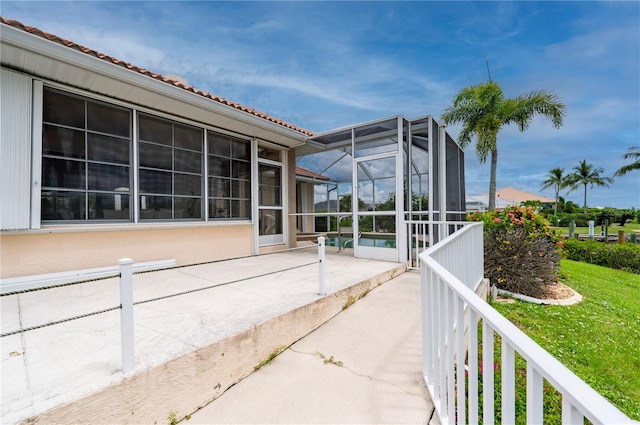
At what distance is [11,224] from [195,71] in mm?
8708

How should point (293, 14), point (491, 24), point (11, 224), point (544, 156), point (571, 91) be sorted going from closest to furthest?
point (11, 224) → point (293, 14) → point (491, 24) → point (571, 91) → point (544, 156)

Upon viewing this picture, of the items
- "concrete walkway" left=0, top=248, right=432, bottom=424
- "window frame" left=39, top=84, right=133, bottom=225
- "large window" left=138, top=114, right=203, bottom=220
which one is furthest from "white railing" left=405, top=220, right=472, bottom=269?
"window frame" left=39, top=84, right=133, bottom=225

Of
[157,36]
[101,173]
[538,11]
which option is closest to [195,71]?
[157,36]

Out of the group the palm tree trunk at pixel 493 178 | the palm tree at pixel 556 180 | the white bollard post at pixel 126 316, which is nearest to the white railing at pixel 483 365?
the white bollard post at pixel 126 316

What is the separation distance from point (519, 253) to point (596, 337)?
2.47m

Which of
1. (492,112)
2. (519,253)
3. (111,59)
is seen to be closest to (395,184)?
(519,253)

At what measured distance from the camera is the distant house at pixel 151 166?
351 cm

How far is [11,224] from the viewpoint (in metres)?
3.43

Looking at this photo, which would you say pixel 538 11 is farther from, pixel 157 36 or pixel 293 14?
pixel 157 36

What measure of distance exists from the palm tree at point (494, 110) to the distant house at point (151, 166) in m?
6.55

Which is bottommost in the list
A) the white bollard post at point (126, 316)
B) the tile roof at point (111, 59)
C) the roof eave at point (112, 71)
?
the white bollard post at point (126, 316)

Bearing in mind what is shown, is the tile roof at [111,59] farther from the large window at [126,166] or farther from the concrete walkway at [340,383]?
the concrete walkway at [340,383]

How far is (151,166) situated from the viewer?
16.1 feet

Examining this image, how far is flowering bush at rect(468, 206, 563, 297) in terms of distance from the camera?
604 centimetres
